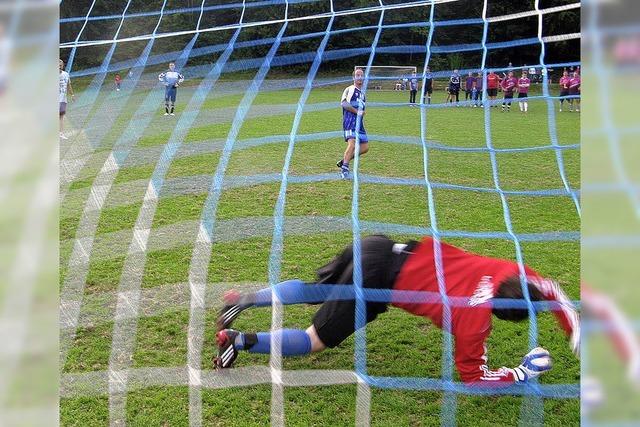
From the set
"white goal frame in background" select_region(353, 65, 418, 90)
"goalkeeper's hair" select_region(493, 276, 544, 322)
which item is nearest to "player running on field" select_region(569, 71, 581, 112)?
"goalkeeper's hair" select_region(493, 276, 544, 322)

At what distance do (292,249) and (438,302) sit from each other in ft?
6.08

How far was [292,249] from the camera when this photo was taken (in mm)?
4195

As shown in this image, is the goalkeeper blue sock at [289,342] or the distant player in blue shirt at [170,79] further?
the distant player in blue shirt at [170,79]

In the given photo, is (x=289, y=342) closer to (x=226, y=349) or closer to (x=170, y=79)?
(x=226, y=349)

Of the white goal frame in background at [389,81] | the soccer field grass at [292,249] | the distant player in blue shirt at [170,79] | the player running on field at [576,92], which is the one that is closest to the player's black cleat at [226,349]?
the soccer field grass at [292,249]

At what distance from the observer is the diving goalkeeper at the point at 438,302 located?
235 centimetres

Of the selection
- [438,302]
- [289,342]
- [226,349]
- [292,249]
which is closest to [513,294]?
[438,302]

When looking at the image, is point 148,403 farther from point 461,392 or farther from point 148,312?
point 461,392

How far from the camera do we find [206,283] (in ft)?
12.1

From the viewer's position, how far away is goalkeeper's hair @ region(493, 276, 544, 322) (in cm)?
234

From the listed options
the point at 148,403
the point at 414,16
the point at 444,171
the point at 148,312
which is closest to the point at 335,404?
the point at 148,403

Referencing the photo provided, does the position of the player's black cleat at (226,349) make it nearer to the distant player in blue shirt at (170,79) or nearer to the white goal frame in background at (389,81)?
the distant player in blue shirt at (170,79)

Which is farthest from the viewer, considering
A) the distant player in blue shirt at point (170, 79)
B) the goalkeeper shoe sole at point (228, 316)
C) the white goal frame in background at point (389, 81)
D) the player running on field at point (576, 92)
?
the white goal frame in background at point (389, 81)

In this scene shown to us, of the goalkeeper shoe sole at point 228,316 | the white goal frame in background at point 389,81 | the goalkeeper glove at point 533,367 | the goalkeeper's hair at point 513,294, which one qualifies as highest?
the white goal frame in background at point 389,81
